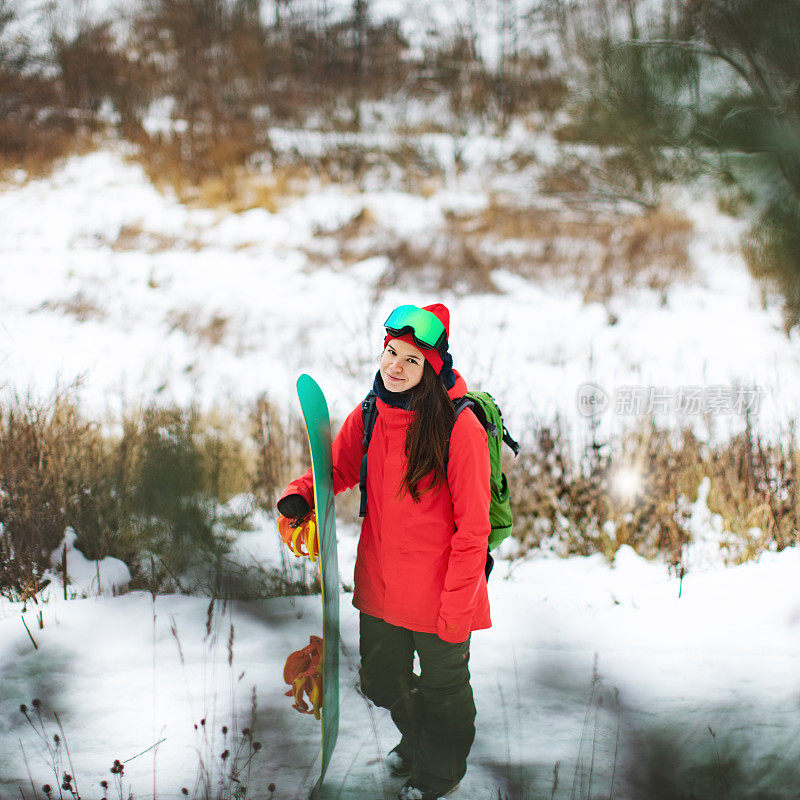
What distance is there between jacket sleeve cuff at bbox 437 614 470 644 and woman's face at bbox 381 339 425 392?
20.1 inches

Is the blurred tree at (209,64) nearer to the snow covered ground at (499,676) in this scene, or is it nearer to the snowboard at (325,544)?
the snow covered ground at (499,676)

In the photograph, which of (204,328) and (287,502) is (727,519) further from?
(204,328)

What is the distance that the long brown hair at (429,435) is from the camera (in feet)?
4.39

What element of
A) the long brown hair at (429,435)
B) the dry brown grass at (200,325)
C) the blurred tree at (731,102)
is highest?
the blurred tree at (731,102)

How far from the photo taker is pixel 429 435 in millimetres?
1339

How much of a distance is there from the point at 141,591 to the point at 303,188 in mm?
6502

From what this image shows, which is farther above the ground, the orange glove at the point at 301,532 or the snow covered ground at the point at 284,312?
the snow covered ground at the point at 284,312

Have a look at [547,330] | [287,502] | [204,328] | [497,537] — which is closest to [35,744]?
[287,502]

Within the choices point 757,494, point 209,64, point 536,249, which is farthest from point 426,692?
point 209,64

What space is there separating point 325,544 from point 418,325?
554 millimetres

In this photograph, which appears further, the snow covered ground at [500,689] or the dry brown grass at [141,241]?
the dry brown grass at [141,241]

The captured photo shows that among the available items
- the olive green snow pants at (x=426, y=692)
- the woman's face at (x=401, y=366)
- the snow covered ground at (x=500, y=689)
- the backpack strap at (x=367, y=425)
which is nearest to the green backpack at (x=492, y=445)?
the backpack strap at (x=367, y=425)

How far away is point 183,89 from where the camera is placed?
9.24 m

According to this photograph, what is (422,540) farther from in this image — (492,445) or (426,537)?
(492,445)
